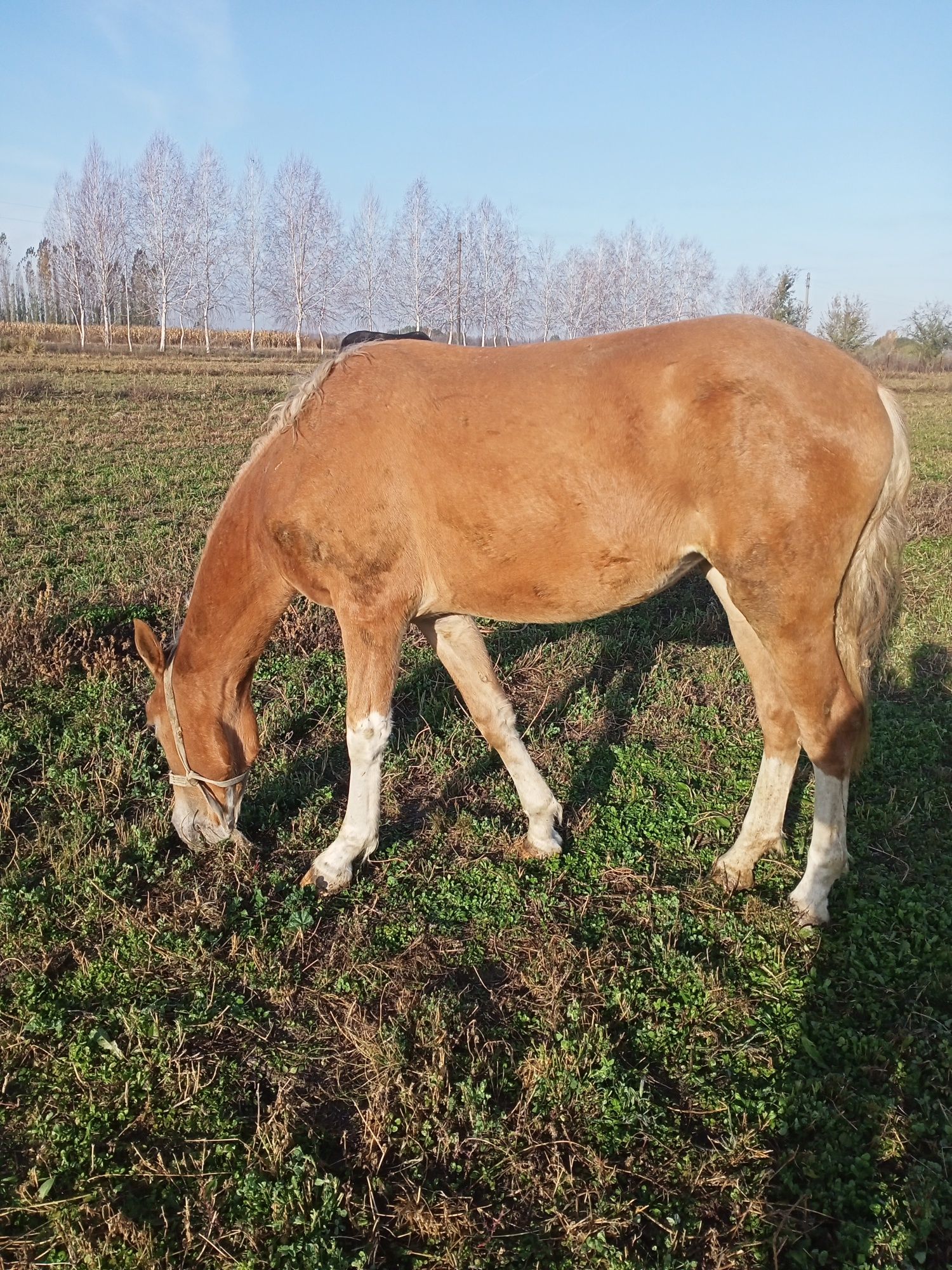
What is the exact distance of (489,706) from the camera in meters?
4.21

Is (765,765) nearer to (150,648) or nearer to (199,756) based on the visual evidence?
(199,756)

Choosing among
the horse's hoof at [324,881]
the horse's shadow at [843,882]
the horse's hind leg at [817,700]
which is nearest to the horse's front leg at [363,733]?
the horse's hoof at [324,881]

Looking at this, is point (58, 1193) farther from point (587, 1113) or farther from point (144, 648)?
point (144, 648)

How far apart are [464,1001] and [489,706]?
1.52 m

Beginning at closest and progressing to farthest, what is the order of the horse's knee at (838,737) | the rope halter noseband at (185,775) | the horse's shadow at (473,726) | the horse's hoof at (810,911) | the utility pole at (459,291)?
the horse's knee at (838,737)
the horse's hoof at (810,911)
the rope halter noseband at (185,775)
the horse's shadow at (473,726)
the utility pole at (459,291)

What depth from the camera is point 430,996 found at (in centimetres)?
305

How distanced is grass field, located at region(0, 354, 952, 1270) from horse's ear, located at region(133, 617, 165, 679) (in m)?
0.85

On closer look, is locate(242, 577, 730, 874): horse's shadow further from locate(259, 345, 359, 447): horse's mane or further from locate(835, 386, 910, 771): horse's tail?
locate(259, 345, 359, 447): horse's mane

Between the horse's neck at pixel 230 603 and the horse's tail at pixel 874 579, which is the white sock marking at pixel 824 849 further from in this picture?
the horse's neck at pixel 230 603

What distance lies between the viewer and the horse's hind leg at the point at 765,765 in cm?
387

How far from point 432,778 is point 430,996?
1762mm

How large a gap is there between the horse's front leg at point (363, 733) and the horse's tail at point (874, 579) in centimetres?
198

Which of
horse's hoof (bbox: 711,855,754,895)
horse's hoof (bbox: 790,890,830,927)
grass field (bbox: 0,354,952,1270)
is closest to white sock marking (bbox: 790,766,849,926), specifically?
horse's hoof (bbox: 790,890,830,927)

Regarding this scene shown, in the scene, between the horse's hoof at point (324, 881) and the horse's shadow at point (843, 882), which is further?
the horse's hoof at point (324, 881)
